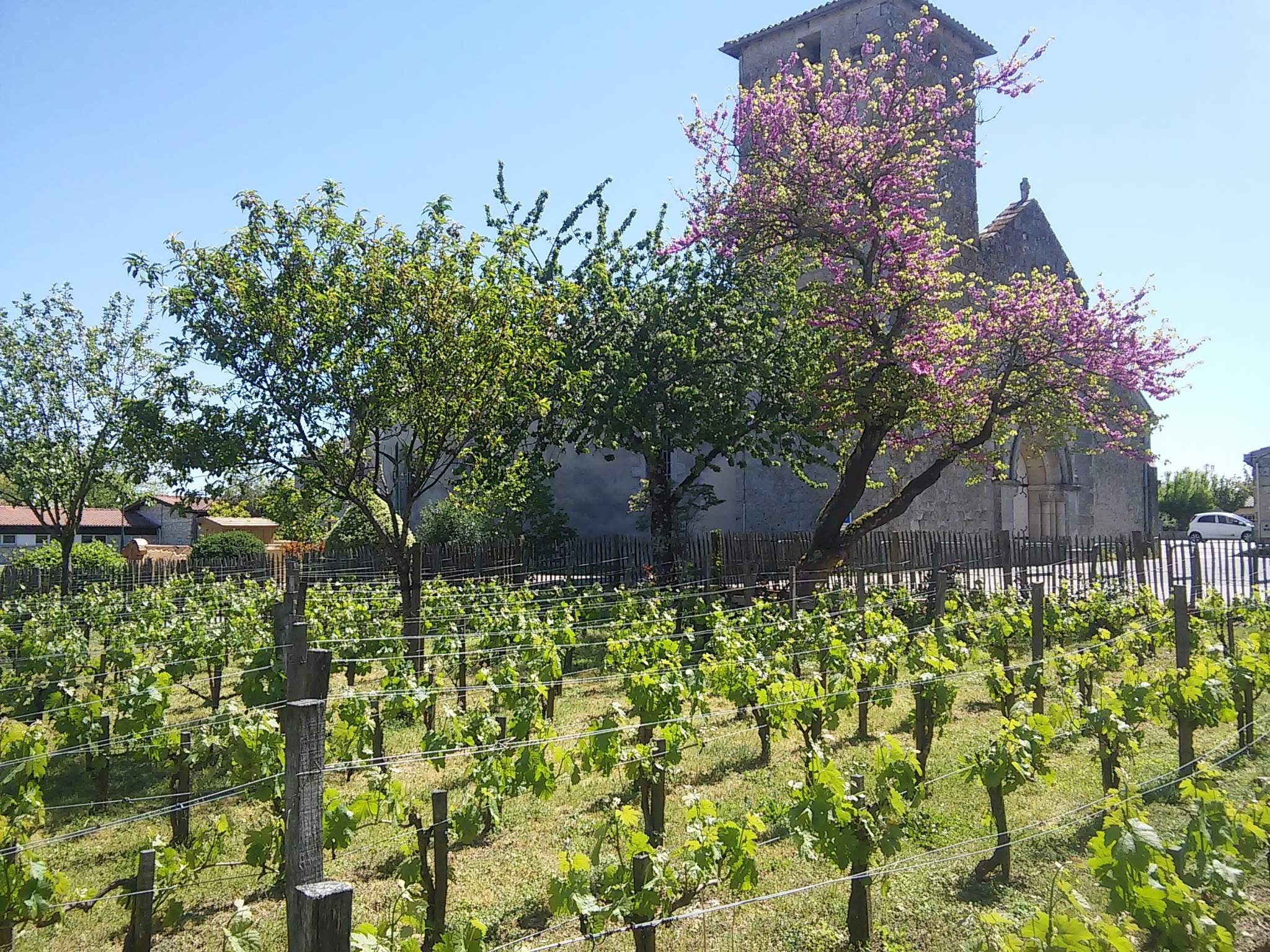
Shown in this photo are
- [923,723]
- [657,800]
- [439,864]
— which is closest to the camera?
[439,864]

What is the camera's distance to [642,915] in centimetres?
404

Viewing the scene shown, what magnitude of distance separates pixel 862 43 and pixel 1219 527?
94.7 ft

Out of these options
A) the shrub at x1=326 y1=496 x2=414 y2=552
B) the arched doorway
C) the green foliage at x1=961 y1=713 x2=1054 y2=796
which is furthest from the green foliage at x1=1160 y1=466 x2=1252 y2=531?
the green foliage at x1=961 y1=713 x2=1054 y2=796

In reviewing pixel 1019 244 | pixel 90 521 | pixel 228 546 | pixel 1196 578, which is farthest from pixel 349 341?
pixel 90 521

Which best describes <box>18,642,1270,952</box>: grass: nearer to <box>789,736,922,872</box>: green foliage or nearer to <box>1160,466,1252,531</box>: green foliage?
<box>789,736,922,872</box>: green foliage

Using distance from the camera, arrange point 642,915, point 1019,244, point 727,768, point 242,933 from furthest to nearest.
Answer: point 1019,244, point 727,768, point 642,915, point 242,933

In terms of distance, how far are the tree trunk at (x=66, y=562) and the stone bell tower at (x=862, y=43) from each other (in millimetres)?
19279

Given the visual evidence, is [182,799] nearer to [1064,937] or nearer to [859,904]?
[859,904]

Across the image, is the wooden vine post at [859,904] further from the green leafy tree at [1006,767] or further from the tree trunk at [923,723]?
the tree trunk at [923,723]

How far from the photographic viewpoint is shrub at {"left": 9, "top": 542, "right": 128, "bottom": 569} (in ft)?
75.7

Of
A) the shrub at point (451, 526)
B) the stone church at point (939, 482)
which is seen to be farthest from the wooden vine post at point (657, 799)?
the shrub at point (451, 526)

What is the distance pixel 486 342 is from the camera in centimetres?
1002

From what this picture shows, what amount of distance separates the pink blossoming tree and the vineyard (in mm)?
4775

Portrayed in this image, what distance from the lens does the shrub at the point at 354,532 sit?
20734 mm
